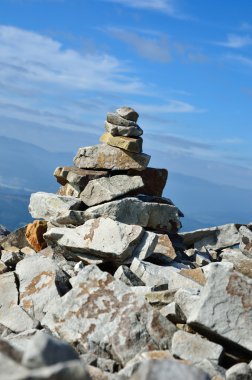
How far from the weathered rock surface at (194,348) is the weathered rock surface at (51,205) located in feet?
36.3

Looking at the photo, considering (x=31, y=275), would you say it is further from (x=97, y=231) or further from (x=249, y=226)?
(x=249, y=226)

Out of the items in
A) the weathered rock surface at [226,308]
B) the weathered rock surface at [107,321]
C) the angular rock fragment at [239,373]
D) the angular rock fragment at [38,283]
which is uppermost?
the weathered rock surface at [226,308]

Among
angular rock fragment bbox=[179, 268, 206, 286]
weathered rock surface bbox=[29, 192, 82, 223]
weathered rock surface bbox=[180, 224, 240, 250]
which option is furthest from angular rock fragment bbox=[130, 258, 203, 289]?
weathered rock surface bbox=[180, 224, 240, 250]

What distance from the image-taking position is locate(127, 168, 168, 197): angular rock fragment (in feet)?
80.8

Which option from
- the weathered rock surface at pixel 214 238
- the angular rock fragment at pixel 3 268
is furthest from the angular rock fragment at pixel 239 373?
the weathered rock surface at pixel 214 238

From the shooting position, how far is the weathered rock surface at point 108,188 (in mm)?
22094

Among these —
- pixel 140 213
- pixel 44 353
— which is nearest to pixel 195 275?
pixel 140 213

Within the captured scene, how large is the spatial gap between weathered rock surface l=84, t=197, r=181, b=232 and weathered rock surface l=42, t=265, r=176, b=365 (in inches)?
290

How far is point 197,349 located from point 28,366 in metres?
5.24

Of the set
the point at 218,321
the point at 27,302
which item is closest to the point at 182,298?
the point at 218,321

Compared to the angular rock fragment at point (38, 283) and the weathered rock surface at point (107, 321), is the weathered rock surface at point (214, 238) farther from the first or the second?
the weathered rock surface at point (107, 321)

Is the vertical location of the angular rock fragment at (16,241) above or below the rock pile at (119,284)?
below

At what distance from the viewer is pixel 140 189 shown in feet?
79.6

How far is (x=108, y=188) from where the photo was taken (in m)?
22.3
